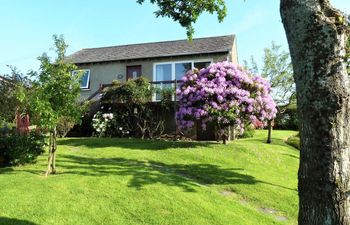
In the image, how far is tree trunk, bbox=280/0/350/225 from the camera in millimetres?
4641

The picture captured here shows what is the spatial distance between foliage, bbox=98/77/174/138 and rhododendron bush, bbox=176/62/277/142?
2.87 meters

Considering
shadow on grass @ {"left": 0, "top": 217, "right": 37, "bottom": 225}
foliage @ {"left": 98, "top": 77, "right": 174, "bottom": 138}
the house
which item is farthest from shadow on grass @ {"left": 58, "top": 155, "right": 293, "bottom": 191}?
the house

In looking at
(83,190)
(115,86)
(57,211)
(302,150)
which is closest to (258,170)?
(83,190)

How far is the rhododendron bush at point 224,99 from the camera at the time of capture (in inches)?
608

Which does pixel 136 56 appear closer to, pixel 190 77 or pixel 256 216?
pixel 190 77

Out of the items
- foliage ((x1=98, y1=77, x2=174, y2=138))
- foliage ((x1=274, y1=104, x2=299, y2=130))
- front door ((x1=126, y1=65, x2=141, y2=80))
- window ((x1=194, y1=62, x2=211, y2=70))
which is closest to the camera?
foliage ((x1=98, y1=77, x2=174, y2=138))

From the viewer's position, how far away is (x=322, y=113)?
15.4 feet

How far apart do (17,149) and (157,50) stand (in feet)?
52.9

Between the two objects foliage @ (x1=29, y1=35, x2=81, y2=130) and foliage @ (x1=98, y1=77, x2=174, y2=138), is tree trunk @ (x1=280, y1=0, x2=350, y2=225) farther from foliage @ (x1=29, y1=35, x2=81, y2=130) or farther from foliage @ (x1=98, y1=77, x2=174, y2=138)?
foliage @ (x1=98, y1=77, x2=174, y2=138)

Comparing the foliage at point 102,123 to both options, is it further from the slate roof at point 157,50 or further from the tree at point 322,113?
the tree at point 322,113

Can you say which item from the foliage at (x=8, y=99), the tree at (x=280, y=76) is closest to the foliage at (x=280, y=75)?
the tree at (x=280, y=76)

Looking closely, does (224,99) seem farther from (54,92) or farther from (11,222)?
(11,222)

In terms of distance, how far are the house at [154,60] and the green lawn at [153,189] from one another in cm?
1012

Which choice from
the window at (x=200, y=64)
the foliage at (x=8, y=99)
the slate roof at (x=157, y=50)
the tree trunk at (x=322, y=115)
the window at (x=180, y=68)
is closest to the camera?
the tree trunk at (x=322, y=115)
